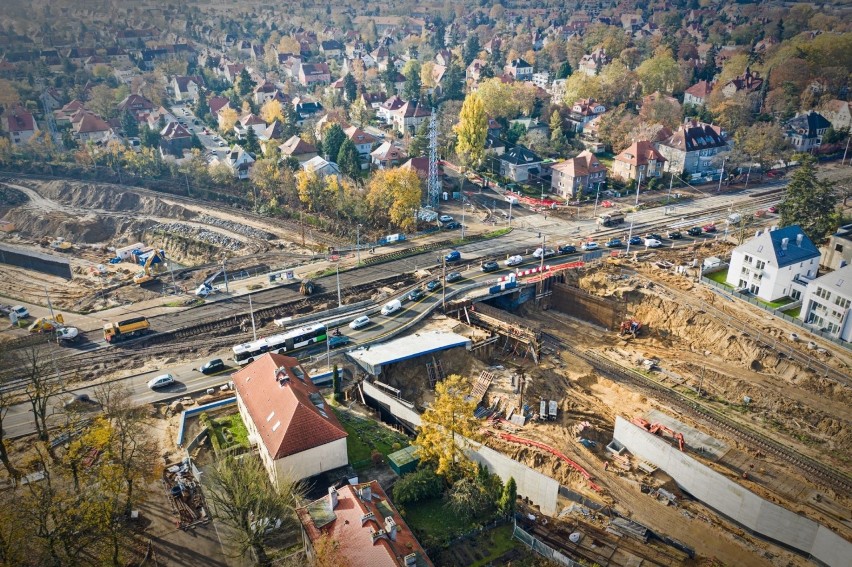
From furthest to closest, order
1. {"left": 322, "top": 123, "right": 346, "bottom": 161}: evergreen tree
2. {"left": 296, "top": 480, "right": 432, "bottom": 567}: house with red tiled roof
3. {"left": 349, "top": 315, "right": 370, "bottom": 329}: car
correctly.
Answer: {"left": 322, "top": 123, "right": 346, "bottom": 161}: evergreen tree < {"left": 349, "top": 315, "right": 370, "bottom": 329}: car < {"left": 296, "top": 480, "right": 432, "bottom": 567}: house with red tiled roof

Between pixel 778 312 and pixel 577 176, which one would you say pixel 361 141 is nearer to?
pixel 577 176

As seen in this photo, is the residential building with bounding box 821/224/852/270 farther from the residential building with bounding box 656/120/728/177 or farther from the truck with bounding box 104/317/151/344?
the truck with bounding box 104/317/151/344

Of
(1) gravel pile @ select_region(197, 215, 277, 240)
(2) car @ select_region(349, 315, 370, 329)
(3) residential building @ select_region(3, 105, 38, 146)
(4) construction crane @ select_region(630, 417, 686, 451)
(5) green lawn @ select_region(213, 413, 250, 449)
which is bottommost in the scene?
(4) construction crane @ select_region(630, 417, 686, 451)

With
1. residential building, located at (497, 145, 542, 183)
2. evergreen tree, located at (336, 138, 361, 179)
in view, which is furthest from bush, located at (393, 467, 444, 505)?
residential building, located at (497, 145, 542, 183)

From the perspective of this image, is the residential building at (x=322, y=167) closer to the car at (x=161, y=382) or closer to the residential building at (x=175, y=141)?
the residential building at (x=175, y=141)

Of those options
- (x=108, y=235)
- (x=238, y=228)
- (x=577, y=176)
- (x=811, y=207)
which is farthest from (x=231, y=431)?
(x=811, y=207)

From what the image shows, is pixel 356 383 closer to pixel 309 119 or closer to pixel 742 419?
pixel 742 419
